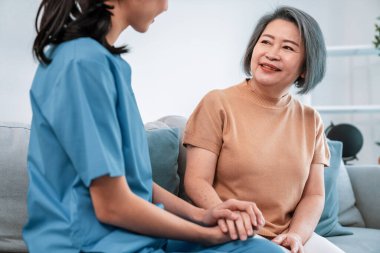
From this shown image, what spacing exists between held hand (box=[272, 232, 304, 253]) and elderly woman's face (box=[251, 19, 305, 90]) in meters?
0.47

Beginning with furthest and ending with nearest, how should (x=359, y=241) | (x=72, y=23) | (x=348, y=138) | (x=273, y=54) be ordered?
(x=348, y=138) < (x=359, y=241) < (x=273, y=54) < (x=72, y=23)

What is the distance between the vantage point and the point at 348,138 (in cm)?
377

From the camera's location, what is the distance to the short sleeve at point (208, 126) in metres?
1.40

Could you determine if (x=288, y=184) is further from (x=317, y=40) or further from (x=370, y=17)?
(x=370, y=17)

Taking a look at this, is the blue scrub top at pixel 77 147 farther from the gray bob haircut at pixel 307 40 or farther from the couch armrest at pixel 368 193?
the couch armrest at pixel 368 193

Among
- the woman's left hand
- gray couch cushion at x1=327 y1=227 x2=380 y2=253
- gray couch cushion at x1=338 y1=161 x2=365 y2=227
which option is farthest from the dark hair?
gray couch cushion at x1=338 y1=161 x2=365 y2=227

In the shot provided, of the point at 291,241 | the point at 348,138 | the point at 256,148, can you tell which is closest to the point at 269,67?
the point at 256,148

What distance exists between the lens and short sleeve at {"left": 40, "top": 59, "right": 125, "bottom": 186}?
77 centimetres

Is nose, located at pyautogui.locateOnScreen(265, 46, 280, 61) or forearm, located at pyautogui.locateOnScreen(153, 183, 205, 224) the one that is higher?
nose, located at pyautogui.locateOnScreen(265, 46, 280, 61)

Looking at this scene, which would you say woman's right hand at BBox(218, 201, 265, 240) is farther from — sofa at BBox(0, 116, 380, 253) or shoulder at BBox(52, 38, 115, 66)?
sofa at BBox(0, 116, 380, 253)

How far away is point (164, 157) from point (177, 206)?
419 mm

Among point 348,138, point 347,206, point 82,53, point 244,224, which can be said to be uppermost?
point 82,53

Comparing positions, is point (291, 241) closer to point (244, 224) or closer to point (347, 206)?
point (244, 224)

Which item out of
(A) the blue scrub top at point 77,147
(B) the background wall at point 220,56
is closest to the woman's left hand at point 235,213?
(A) the blue scrub top at point 77,147
